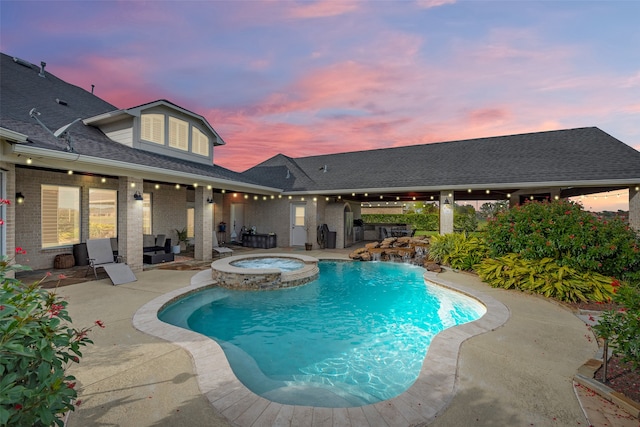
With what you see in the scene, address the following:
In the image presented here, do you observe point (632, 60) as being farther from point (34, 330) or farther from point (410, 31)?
point (34, 330)

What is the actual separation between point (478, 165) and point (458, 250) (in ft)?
18.3

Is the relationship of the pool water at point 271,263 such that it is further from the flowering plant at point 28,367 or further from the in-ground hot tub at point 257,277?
the flowering plant at point 28,367

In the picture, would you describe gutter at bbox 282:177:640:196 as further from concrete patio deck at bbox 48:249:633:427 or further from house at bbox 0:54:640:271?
concrete patio deck at bbox 48:249:633:427

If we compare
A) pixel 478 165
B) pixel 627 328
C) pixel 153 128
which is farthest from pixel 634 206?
pixel 153 128

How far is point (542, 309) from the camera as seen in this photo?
6.13 m

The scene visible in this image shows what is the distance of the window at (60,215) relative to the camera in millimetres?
9945

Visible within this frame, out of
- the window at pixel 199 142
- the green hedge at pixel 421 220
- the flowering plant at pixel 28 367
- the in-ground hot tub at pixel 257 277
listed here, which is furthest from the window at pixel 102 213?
the green hedge at pixel 421 220

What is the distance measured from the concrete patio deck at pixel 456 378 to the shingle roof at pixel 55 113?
515 centimetres

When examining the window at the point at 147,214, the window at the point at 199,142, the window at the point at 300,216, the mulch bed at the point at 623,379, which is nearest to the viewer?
the mulch bed at the point at 623,379

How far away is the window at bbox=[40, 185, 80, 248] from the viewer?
32.6 feet

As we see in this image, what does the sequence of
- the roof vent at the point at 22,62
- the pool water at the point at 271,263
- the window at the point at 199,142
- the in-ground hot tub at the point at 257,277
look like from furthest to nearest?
the window at the point at 199,142
the roof vent at the point at 22,62
the pool water at the point at 271,263
the in-ground hot tub at the point at 257,277

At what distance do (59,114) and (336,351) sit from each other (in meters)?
13.9

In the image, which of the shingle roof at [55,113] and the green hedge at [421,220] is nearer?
the shingle roof at [55,113]

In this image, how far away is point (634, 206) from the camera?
36.0 ft
